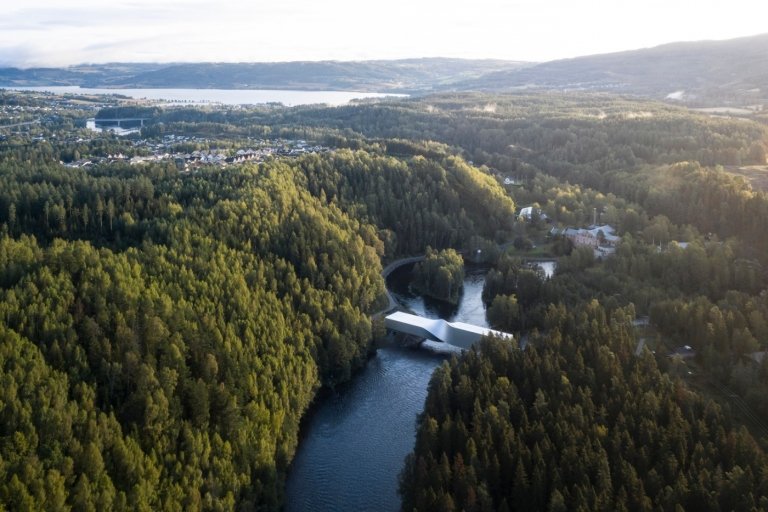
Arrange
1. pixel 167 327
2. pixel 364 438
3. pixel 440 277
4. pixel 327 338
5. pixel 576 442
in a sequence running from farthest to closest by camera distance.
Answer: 1. pixel 440 277
2. pixel 327 338
3. pixel 364 438
4. pixel 167 327
5. pixel 576 442

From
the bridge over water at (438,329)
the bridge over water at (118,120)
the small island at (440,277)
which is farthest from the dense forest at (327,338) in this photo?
the bridge over water at (118,120)

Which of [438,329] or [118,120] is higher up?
[118,120]

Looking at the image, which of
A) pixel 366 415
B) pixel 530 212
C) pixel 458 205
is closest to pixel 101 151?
pixel 458 205

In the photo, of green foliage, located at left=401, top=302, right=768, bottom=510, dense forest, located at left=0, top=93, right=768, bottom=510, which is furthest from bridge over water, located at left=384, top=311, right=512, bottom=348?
green foliage, located at left=401, top=302, right=768, bottom=510

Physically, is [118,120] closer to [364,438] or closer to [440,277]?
[440,277]

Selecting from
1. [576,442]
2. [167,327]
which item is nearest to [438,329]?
[167,327]

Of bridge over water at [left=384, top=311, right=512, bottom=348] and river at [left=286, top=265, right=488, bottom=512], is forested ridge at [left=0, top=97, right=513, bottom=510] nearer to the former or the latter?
river at [left=286, top=265, right=488, bottom=512]
